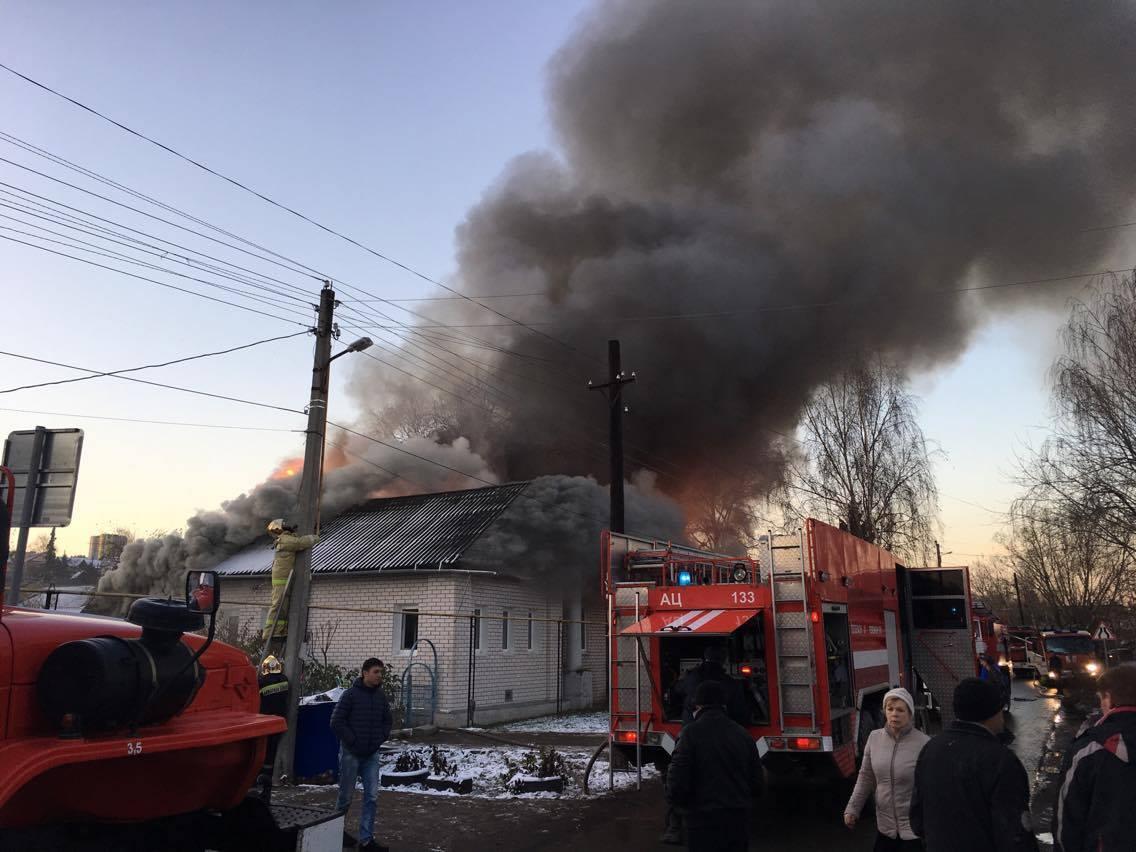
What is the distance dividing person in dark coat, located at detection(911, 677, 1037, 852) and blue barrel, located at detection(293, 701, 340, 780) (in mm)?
7451

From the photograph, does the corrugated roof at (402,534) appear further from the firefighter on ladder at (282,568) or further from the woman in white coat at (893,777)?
the woman in white coat at (893,777)

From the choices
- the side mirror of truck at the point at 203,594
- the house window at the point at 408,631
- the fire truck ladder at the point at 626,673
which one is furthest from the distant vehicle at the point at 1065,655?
the side mirror of truck at the point at 203,594

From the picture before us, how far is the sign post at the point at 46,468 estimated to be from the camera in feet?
19.7

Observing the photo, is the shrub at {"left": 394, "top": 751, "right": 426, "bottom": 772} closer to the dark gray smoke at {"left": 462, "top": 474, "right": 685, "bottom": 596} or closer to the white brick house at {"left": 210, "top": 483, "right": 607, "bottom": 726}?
the white brick house at {"left": 210, "top": 483, "right": 607, "bottom": 726}

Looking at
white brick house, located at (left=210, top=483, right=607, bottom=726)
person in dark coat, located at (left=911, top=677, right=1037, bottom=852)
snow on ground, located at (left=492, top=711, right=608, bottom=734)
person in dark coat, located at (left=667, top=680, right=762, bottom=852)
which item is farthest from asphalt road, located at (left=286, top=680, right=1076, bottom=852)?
white brick house, located at (left=210, top=483, right=607, bottom=726)

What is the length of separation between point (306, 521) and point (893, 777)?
7430 millimetres

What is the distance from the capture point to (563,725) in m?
15.4

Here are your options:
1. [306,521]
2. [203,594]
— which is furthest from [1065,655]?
[203,594]

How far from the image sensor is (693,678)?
290 inches

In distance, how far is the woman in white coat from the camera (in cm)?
455

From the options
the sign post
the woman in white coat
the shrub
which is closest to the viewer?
the woman in white coat

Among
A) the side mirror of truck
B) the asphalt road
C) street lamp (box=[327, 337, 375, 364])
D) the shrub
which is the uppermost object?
street lamp (box=[327, 337, 375, 364])

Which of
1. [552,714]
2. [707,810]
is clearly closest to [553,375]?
[552,714]

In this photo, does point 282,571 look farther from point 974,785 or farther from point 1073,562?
point 1073,562
